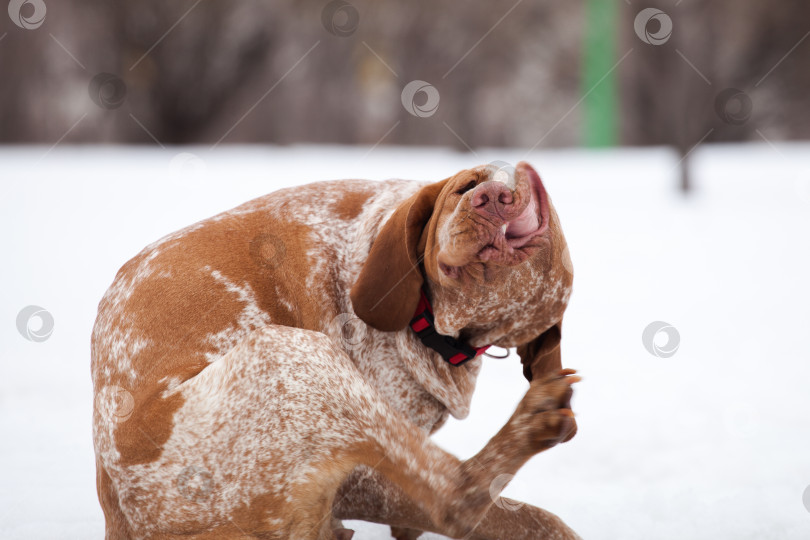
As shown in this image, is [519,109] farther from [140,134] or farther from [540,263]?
[540,263]

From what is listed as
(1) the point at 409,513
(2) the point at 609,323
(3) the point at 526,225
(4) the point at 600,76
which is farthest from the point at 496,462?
(4) the point at 600,76

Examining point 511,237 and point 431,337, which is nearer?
point 511,237

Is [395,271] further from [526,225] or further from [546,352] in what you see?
[546,352]

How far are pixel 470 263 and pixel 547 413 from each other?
1.47ft

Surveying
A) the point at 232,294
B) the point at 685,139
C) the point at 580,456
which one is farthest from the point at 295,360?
the point at 685,139

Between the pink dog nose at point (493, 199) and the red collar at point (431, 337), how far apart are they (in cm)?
38

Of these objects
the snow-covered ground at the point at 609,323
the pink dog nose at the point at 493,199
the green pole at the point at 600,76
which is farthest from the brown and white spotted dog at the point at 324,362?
the green pole at the point at 600,76

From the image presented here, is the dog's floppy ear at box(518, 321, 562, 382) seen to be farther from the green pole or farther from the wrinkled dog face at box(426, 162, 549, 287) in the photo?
the green pole

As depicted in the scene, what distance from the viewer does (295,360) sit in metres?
1.90

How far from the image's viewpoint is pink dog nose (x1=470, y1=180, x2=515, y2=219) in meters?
1.91

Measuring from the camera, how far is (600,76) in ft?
39.9

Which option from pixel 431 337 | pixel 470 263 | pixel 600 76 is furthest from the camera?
pixel 600 76

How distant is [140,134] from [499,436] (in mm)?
11562

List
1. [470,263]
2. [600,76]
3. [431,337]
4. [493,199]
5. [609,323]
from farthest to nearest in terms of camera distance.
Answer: [600,76] < [609,323] < [431,337] < [470,263] < [493,199]
